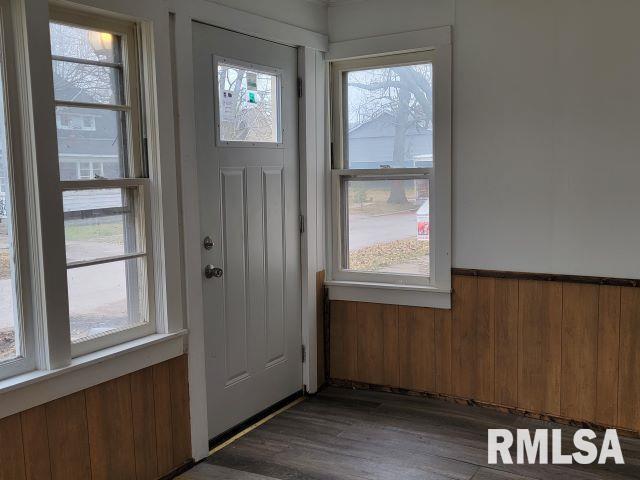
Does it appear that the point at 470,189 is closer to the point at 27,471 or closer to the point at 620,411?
the point at 620,411

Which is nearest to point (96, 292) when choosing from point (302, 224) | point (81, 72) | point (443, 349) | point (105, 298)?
point (105, 298)

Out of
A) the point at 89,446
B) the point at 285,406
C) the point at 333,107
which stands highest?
the point at 333,107

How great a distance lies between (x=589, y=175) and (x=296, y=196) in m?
1.63

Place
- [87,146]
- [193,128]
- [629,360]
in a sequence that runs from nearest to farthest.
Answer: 1. [87,146]
2. [193,128]
3. [629,360]

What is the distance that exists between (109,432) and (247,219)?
4.33 ft

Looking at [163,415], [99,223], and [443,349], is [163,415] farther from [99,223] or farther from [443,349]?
[443,349]

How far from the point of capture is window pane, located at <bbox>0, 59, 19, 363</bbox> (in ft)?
7.50

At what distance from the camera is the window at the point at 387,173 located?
3.81 m

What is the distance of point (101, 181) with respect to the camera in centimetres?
262

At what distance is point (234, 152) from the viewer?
11.1ft

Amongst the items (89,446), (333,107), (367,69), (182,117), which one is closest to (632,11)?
(367,69)

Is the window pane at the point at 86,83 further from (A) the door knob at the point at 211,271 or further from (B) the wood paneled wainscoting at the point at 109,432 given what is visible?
(B) the wood paneled wainscoting at the point at 109,432

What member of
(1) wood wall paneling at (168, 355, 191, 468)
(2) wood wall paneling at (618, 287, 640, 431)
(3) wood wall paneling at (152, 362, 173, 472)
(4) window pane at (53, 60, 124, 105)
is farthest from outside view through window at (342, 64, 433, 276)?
(4) window pane at (53, 60, 124, 105)

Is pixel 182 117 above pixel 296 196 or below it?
above
